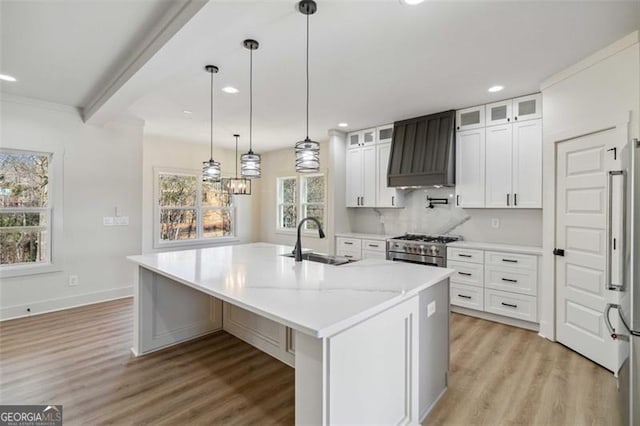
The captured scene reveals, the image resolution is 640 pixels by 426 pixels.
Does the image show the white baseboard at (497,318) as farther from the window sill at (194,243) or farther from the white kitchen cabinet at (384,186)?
the window sill at (194,243)

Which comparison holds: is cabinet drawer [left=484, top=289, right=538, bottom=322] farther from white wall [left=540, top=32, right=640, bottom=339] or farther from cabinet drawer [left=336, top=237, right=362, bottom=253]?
cabinet drawer [left=336, top=237, right=362, bottom=253]

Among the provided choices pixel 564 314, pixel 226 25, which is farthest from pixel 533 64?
pixel 226 25

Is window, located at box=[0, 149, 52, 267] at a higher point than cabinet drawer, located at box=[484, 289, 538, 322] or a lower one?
higher

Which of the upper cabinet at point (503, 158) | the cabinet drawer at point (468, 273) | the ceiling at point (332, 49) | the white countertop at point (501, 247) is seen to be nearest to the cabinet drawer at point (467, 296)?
the cabinet drawer at point (468, 273)

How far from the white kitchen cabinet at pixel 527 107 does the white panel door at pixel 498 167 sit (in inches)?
6.1

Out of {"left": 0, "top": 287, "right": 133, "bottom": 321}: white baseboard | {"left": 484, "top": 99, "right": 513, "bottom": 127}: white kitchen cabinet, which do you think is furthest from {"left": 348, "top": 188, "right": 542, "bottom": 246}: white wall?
{"left": 0, "top": 287, "right": 133, "bottom": 321}: white baseboard

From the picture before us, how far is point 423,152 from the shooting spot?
4.38m

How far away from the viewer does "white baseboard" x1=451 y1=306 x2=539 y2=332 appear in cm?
347

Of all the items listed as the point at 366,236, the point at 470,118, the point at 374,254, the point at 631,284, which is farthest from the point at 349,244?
the point at 631,284

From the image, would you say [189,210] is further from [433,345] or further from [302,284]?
[433,345]

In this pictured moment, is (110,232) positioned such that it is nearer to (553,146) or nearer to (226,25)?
(226,25)

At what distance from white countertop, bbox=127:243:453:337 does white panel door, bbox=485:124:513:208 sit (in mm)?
2165

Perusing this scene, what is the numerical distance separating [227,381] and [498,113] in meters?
4.10

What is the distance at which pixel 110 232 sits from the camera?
4.50 meters
